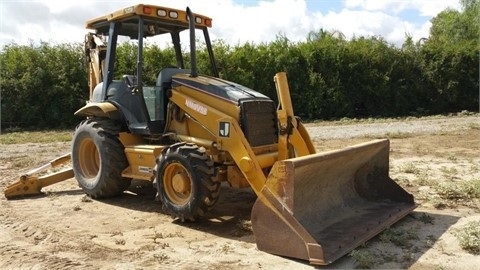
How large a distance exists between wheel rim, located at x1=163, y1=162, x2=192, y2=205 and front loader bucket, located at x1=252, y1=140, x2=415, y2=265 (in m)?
1.16

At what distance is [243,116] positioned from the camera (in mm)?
5895

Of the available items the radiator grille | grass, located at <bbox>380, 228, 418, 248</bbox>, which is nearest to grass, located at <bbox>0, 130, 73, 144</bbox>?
the radiator grille

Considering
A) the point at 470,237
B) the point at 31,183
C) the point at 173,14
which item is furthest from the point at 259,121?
the point at 31,183

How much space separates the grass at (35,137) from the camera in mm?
14705

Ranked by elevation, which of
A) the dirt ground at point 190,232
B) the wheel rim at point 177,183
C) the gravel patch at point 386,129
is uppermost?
the gravel patch at point 386,129

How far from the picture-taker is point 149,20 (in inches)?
268

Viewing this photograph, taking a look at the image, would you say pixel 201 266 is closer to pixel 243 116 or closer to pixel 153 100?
pixel 243 116

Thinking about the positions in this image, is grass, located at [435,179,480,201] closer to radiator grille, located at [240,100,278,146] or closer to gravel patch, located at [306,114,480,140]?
radiator grille, located at [240,100,278,146]

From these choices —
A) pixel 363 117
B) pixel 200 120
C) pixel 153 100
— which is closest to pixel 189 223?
pixel 200 120

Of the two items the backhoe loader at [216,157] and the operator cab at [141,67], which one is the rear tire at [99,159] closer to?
the backhoe loader at [216,157]

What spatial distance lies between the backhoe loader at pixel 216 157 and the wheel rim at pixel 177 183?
0.04ft

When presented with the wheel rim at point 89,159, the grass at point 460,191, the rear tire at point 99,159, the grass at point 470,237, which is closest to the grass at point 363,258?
the grass at point 470,237

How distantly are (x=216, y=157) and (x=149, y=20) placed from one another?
2.27 metres

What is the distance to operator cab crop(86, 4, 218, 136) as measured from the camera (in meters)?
6.61
